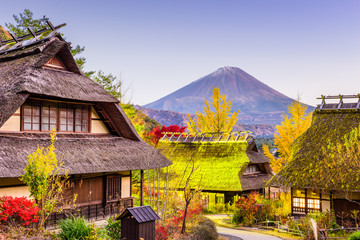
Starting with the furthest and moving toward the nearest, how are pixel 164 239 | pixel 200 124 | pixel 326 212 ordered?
1. pixel 200 124
2. pixel 326 212
3. pixel 164 239

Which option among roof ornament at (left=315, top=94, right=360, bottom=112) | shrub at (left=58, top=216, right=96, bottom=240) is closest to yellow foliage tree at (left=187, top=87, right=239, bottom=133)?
roof ornament at (left=315, top=94, right=360, bottom=112)

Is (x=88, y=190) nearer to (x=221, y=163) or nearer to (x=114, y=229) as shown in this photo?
(x=114, y=229)

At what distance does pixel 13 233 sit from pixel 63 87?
7.53 metres

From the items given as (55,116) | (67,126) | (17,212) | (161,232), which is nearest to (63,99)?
(55,116)

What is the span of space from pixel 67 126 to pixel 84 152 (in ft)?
6.89

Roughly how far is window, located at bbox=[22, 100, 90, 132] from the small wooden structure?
6508mm

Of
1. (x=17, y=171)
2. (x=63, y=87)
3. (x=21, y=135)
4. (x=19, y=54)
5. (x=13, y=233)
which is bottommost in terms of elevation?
(x=13, y=233)

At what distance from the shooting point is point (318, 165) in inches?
926

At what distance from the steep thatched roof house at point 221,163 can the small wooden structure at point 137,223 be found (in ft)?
50.0

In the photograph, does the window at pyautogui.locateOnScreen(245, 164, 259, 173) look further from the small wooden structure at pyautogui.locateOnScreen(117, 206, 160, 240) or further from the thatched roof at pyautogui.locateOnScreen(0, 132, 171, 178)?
the small wooden structure at pyautogui.locateOnScreen(117, 206, 160, 240)

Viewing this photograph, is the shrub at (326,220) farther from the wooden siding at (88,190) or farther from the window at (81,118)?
the window at (81,118)

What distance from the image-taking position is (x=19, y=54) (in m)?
20.2

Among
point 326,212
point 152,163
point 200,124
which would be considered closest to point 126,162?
point 152,163

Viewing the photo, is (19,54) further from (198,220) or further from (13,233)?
(198,220)
